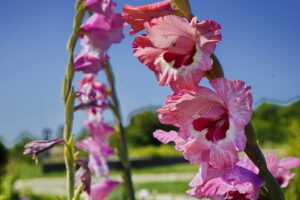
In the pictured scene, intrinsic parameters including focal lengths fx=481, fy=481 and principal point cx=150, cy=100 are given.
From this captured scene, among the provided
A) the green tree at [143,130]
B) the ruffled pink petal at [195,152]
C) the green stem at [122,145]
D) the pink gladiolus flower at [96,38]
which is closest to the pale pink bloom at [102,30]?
the pink gladiolus flower at [96,38]

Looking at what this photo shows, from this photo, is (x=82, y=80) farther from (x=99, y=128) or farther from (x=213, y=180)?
(x=213, y=180)

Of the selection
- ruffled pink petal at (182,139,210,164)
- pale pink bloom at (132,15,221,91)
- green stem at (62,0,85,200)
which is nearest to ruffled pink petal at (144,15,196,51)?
pale pink bloom at (132,15,221,91)

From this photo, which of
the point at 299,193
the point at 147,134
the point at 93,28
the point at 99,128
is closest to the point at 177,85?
the point at 93,28

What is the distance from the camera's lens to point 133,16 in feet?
2.30

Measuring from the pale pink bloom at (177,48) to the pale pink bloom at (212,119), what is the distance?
0.08 feet

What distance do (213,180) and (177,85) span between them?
0.15 meters

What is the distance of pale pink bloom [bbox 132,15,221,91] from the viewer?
0.63 metres

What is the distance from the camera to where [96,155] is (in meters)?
1.74

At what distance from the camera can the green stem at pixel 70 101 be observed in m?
1.20

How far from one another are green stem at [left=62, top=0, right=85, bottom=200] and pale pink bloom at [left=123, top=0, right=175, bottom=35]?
22.3 inches

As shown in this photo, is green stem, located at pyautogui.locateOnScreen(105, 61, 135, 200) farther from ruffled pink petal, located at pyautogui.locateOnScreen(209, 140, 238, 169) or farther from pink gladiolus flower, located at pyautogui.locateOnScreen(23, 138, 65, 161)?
ruffled pink petal, located at pyautogui.locateOnScreen(209, 140, 238, 169)

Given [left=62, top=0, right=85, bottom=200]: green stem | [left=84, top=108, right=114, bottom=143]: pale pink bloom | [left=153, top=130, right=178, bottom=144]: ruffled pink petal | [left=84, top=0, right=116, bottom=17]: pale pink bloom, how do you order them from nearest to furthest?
[left=153, top=130, right=178, bottom=144]: ruffled pink petal
[left=62, top=0, right=85, bottom=200]: green stem
[left=84, top=0, right=116, bottom=17]: pale pink bloom
[left=84, top=108, right=114, bottom=143]: pale pink bloom

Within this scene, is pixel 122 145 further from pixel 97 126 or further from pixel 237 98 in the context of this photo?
pixel 237 98

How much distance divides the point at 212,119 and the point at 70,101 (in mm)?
670
